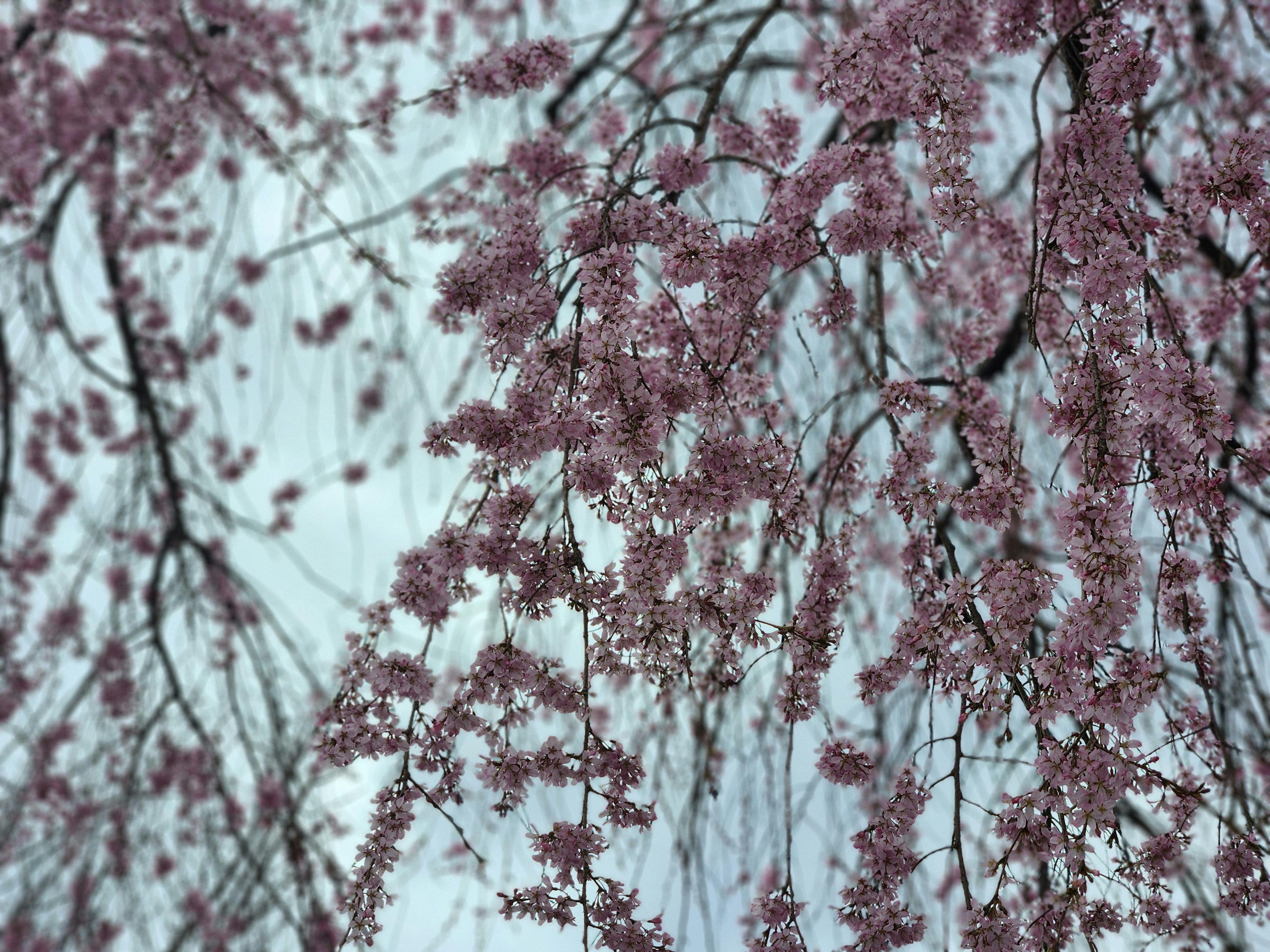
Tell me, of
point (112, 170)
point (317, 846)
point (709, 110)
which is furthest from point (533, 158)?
point (112, 170)

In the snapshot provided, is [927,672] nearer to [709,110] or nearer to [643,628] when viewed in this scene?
[643,628]

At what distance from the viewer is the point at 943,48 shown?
Result: 74.6 inches

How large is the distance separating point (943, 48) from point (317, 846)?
11.8ft

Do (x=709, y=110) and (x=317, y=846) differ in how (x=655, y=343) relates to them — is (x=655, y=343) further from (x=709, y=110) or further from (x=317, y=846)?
(x=317, y=846)

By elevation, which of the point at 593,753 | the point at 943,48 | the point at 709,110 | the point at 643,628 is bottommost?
the point at 593,753

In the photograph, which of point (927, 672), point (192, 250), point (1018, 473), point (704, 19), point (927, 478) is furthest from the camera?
point (192, 250)

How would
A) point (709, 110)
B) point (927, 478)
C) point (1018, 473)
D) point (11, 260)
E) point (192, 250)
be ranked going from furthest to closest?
1. point (192, 250)
2. point (11, 260)
3. point (709, 110)
4. point (1018, 473)
5. point (927, 478)

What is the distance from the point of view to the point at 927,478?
5.19 feet

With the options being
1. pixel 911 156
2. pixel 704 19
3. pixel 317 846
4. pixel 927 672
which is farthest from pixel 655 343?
pixel 317 846

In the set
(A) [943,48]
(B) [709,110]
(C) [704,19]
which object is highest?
(C) [704,19]

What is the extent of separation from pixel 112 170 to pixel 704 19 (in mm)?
4095

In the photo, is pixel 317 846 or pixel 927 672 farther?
pixel 317 846

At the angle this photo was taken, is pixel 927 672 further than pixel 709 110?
No

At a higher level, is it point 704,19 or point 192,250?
point 192,250
